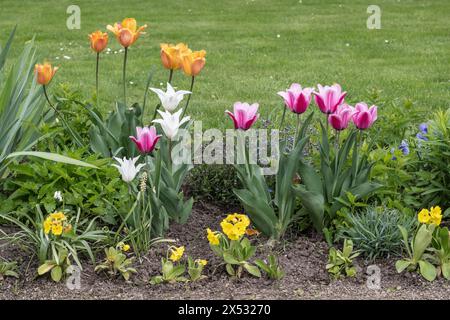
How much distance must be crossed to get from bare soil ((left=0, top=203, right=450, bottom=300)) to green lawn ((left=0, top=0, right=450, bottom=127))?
7.26ft

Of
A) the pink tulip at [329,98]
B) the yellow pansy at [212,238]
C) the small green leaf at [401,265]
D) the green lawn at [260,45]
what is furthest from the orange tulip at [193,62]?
the green lawn at [260,45]

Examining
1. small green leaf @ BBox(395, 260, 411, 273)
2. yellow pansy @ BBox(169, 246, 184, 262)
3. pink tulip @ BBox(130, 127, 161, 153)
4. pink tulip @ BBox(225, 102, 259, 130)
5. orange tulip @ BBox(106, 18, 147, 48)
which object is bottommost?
small green leaf @ BBox(395, 260, 411, 273)

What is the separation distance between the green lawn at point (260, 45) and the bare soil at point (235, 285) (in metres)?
2.21

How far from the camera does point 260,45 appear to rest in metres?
9.70

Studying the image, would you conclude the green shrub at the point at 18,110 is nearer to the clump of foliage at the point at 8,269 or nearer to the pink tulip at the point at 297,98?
the clump of foliage at the point at 8,269

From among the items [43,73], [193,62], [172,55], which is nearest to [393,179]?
[193,62]

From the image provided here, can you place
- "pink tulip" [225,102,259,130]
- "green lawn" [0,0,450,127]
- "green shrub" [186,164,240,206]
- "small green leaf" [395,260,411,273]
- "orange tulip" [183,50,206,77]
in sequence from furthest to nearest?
1. "green lawn" [0,0,450,127]
2. "green shrub" [186,164,240,206]
3. "orange tulip" [183,50,206,77]
4. "pink tulip" [225,102,259,130]
5. "small green leaf" [395,260,411,273]

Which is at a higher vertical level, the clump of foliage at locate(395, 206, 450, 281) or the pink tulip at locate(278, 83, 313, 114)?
the pink tulip at locate(278, 83, 313, 114)

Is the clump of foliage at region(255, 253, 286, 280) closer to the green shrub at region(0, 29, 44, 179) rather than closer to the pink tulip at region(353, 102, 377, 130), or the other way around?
the pink tulip at region(353, 102, 377, 130)

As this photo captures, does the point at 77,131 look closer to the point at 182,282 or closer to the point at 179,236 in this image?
the point at 179,236

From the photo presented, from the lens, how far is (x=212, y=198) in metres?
4.53

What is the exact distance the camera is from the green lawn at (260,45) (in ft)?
25.0

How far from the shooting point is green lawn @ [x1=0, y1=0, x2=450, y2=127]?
25.0 ft

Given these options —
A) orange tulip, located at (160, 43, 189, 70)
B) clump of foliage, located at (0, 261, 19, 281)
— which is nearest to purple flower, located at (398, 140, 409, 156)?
orange tulip, located at (160, 43, 189, 70)
